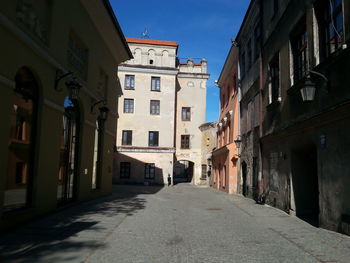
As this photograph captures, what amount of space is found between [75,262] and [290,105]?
8.40 m

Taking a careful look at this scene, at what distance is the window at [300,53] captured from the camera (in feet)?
33.7

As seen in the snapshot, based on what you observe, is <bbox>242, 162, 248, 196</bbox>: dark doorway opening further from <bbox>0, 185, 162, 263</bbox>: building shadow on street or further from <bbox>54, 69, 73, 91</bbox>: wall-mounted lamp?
<bbox>54, 69, 73, 91</bbox>: wall-mounted lamp

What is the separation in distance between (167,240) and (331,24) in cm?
669

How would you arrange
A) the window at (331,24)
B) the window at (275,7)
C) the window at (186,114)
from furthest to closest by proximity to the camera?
the window at (186,114) → the window at (275,7) → the window at (331,24)

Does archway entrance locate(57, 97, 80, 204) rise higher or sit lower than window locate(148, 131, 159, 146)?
lower

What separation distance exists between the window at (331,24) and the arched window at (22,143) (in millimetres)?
7544

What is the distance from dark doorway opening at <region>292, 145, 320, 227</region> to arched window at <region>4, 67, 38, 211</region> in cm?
795

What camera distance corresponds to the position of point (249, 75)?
1795cm

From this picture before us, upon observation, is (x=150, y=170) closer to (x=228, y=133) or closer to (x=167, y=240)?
(x=228, y=133)

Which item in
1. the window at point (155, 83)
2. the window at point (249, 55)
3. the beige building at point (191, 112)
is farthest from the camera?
the beige building at point (191, 112)

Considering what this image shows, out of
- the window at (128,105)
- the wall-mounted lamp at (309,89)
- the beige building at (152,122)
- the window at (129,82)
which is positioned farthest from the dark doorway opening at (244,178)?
the window at (129,82)

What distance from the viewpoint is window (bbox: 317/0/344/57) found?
798cm

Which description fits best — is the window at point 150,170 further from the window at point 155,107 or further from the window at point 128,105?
the window at point 128,105

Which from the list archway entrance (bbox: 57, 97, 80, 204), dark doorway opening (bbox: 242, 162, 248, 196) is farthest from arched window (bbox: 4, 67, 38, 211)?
dark doorway opening (bbox: 242, 162, 248, 196)
